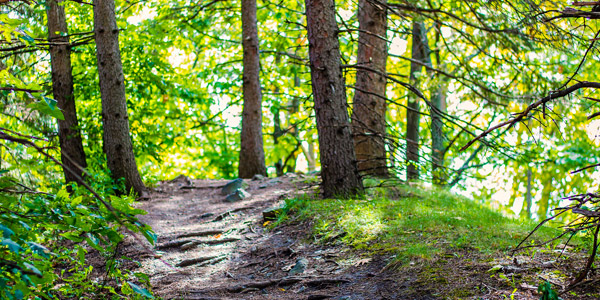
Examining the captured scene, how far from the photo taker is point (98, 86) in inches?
361

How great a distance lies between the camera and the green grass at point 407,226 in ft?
15.3

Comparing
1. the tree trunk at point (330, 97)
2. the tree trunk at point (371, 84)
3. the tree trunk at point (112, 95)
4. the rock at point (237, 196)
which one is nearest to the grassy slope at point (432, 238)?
the tree trunk at point (330, 97)

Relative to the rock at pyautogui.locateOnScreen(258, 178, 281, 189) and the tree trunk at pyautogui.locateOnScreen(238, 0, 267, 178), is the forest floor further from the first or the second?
the tree trunk at pyautogui.locateOnScreen(238, 0, 267, 178)

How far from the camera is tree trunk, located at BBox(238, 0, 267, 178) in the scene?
11.2 m

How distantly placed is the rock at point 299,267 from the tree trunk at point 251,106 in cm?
625

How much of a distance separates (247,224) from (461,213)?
3.04 m

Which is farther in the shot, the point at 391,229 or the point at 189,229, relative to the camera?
the point at 189,229

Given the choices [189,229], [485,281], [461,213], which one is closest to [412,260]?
[485,281]

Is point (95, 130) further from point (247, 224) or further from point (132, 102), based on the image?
point (247, 224)

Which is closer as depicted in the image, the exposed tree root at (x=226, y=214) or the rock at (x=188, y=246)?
the rock at (x=188, y=246)

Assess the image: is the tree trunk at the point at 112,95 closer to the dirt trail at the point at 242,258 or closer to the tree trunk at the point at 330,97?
the dirt trail at the point at 242,258

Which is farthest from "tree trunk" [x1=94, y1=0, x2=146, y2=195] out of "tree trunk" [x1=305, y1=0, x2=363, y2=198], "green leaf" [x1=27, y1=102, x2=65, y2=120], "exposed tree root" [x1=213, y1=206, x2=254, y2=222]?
"green leaf" [x1=27, y1=102, x2=65, y2=120]

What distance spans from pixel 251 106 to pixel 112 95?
3604 millimetres

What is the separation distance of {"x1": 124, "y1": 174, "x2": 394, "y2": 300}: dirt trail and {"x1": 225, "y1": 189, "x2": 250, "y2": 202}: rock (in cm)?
11
